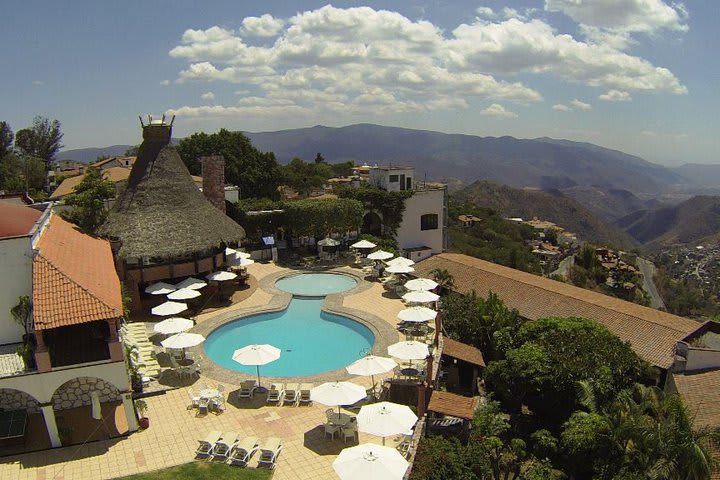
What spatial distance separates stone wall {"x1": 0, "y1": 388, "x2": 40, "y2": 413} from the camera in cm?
1423

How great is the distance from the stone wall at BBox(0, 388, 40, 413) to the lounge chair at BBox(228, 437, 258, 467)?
20.9 feet

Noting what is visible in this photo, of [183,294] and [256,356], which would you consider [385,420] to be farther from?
[183,294]

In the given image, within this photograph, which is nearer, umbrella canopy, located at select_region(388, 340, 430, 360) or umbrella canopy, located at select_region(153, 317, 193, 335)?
umbrella canopy, located at select_region(388, 340, 430, 360)

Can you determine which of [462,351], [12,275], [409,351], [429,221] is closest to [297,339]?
[409,351]

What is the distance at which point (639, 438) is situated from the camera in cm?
1284

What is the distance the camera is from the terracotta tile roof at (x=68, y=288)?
13070 mm

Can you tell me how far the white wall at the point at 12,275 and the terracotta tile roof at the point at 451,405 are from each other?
12.7 m

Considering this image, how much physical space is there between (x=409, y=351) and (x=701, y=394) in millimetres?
10357

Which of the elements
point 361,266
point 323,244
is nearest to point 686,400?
point 361,266

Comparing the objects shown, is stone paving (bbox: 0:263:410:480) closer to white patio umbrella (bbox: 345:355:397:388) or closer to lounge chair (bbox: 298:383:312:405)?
lounge chair (bbox: 298:383:312:405)

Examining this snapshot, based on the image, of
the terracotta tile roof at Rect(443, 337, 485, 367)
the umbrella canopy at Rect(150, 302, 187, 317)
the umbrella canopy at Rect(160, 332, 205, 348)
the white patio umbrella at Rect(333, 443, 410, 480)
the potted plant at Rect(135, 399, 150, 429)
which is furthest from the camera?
the umbrella canopy at Rect(150, 302, 187, 317)

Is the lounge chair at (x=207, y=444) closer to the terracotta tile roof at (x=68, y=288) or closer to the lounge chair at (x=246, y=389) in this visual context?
the lounge chair at (x=246, y=389)

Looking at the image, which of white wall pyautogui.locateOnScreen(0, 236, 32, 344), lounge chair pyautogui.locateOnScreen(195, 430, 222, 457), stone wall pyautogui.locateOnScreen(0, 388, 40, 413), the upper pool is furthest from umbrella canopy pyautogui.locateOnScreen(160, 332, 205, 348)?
the upper pool

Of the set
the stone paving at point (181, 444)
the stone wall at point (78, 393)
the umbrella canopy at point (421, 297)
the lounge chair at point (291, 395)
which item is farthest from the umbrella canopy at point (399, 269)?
the stone wall at point (78, 393)
